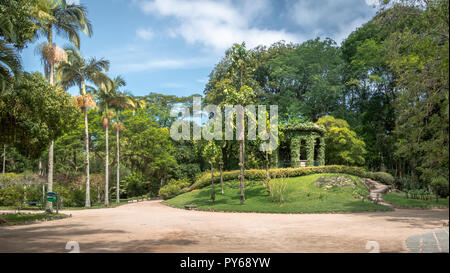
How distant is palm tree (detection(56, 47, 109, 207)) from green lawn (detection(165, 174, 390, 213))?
9.97 m

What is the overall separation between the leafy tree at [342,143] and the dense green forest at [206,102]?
11 centimetres

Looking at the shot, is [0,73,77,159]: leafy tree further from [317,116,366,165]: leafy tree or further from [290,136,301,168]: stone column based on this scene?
[317,116,366,165]: leafy tree

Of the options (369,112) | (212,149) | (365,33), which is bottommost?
(212,149)

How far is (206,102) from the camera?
4031 centimetres

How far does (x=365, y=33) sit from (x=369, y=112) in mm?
10446

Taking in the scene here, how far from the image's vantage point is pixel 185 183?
100 ft

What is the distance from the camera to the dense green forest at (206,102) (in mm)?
9133

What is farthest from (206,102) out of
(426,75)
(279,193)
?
(426,75)

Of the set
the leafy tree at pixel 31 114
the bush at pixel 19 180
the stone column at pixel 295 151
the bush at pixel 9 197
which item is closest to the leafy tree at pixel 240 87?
the stone column at pixel 295 151

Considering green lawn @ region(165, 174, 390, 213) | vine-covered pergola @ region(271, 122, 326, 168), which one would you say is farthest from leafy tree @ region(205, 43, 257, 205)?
vine-covered pergola @ region(271, 122, 326, 168)

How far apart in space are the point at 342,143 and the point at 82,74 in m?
23.5
